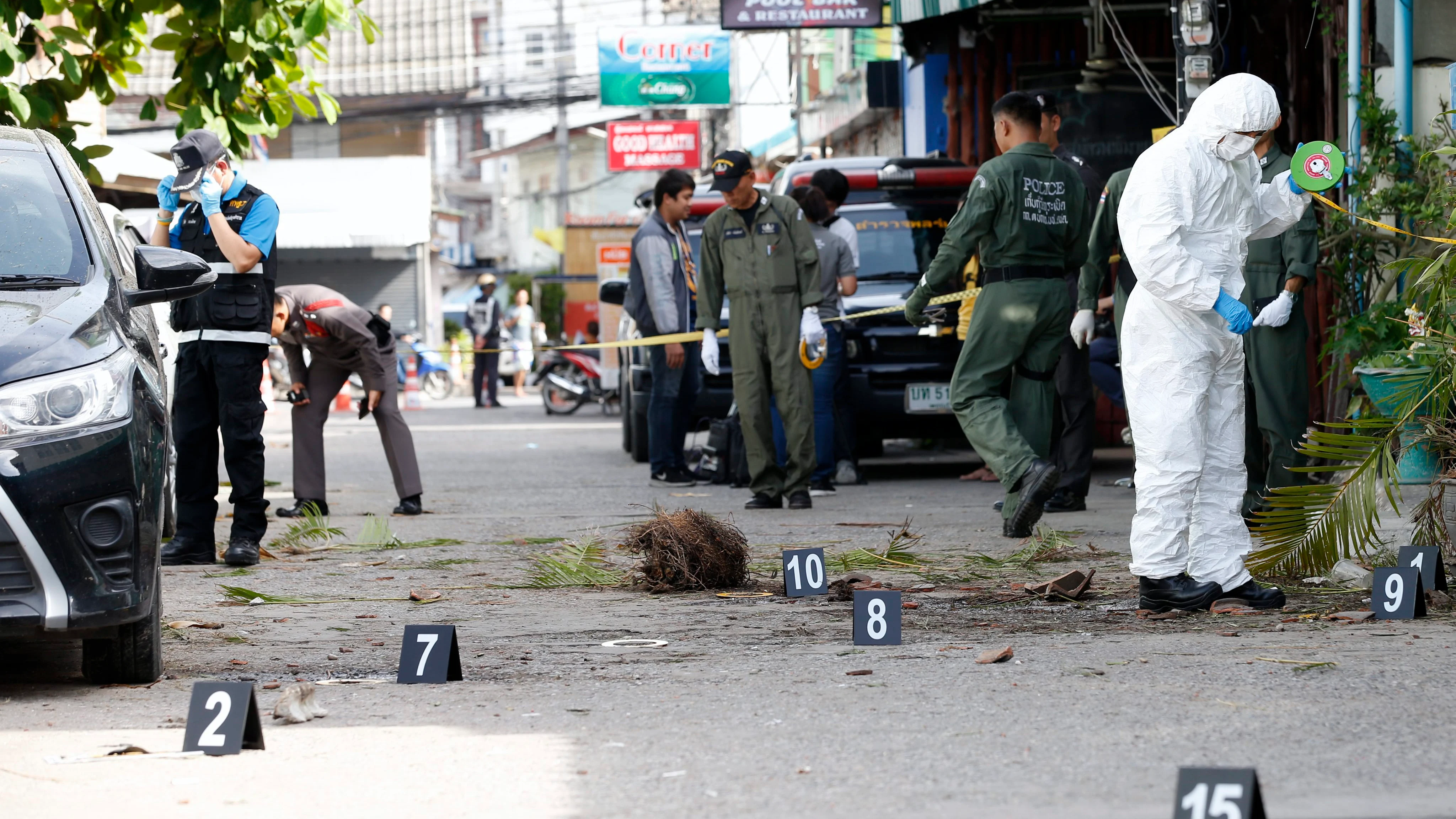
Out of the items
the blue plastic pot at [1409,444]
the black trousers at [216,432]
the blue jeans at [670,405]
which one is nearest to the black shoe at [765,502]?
the blue jeans at [670,405]

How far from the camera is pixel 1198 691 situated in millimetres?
4586

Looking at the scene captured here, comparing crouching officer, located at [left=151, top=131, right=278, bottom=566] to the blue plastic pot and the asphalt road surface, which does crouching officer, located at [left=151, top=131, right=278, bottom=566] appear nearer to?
the asphalt road surface

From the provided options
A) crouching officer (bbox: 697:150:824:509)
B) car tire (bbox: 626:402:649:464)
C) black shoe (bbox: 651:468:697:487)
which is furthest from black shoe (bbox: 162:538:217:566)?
car tire (bbox: 626:402:649:464)

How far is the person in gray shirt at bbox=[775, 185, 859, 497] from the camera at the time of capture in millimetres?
11117

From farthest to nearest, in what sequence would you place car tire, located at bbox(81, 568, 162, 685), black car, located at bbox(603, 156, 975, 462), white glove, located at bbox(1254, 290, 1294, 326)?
black car, located at bbox(603, 156, 975, 462)
white glove, located at bbox(1254, 290, 1294, 326)
car tire, located at bbox(81, 568, 162, 685)

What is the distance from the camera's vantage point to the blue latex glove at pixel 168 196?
802 centimetres

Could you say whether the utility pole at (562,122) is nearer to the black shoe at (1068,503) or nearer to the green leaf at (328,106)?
the green leaf at (328,106)

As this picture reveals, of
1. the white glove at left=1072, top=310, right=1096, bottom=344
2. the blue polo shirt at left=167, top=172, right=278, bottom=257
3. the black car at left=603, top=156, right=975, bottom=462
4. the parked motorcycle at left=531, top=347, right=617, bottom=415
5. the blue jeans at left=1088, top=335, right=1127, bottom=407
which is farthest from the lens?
the parked motorcycle at left=531, top=347, right=617, bottom=415

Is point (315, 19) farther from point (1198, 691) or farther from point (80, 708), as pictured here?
point (1198, 691)

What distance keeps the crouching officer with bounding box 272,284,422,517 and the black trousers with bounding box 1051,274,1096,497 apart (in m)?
3.70

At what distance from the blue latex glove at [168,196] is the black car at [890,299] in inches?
181

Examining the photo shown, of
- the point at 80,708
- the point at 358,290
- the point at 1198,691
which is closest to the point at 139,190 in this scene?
the point at 80,708

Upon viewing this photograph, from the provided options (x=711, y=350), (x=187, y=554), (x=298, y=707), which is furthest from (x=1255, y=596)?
(x=711, y=350)

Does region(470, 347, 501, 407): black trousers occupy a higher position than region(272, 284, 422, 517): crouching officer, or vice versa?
region(272, 284, 422, 517): crouching officer
